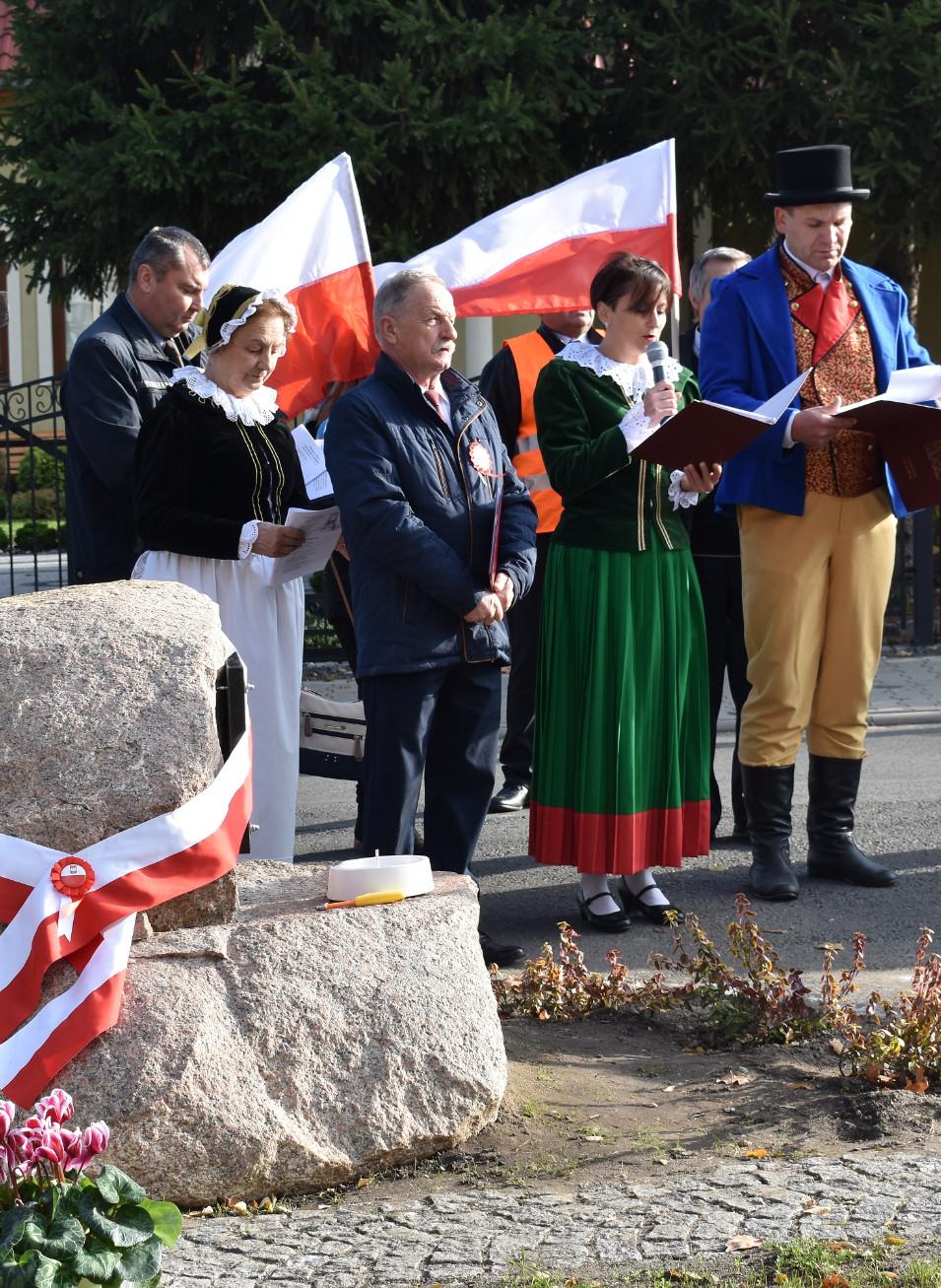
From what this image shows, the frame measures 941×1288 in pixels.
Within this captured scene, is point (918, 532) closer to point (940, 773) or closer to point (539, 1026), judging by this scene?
point (940, 773)

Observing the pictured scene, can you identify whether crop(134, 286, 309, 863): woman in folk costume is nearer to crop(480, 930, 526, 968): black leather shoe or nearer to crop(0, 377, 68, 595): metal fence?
crop(480, 930, 526, 968): black leather shoe

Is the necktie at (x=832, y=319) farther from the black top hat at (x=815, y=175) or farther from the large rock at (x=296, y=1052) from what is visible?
the large rock at (x=296, y=1052)

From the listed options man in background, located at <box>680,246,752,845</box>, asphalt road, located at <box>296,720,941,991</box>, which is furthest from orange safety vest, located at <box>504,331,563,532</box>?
asphalt road, located at <box>296,720,941,991</box>

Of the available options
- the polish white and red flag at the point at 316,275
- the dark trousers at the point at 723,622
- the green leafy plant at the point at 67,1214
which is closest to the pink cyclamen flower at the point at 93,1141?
the green leafy plant at the point at 67,1214

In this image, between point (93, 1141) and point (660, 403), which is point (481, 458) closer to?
point (660, 403)

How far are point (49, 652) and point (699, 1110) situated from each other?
5.75ft

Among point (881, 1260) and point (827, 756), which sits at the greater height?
point (827, 756)

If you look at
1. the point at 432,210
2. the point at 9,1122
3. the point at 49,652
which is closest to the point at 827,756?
the point at 49,652

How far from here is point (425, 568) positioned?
4910 millimetres

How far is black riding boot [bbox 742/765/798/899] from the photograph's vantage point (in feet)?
20.3

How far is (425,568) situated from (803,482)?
5.49 ft

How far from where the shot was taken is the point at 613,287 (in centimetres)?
554

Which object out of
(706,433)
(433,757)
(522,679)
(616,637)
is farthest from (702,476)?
(522,679)

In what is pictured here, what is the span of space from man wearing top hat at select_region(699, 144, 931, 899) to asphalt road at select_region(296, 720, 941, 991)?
0.25 metres
